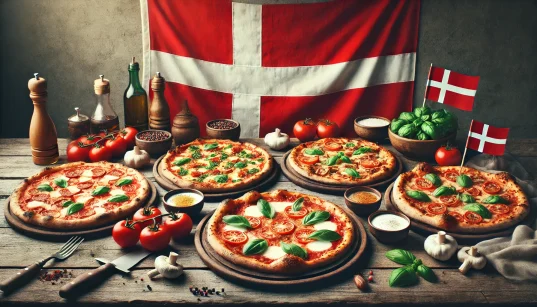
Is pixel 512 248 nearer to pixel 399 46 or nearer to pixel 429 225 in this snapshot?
pixel 429 225

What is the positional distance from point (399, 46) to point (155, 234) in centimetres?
361

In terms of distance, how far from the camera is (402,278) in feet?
10.4

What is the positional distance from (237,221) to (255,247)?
0.34m

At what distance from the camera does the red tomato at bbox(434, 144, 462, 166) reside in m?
4.57

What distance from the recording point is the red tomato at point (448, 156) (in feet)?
15.0

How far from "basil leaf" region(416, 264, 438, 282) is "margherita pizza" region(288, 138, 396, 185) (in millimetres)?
1147

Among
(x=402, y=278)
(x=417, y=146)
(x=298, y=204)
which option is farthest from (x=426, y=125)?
(x=402, y=278)

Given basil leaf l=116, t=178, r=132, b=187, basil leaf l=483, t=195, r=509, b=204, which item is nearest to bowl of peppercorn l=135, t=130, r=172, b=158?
basil leaf l=116, t=178, r=132, b=187

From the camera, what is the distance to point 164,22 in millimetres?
5879

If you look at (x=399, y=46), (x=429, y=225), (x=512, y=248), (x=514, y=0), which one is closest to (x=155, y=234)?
(x=429, y=225)

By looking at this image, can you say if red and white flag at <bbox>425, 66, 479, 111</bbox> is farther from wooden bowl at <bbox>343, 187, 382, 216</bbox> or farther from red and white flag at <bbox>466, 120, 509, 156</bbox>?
wooden bowl at <bbox>343, 187, 382, 216</bbox>

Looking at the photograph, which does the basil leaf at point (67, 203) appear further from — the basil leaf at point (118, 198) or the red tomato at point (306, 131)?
the red tomato at point (306, 131)

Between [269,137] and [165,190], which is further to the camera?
[269,137]

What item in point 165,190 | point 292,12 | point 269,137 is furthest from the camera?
point 292,12
